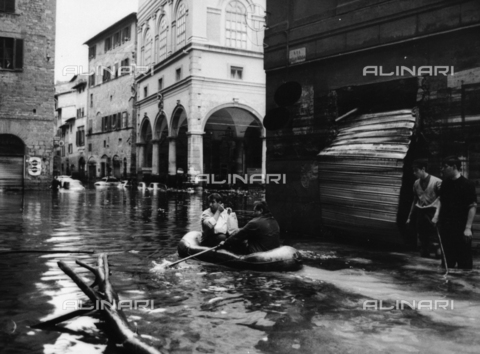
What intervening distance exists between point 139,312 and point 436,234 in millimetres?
5319

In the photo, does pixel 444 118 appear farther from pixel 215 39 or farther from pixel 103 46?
pixel 103 46

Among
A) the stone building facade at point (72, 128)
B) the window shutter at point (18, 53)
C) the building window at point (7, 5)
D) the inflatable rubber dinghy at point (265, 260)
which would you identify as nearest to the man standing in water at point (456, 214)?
the inflatable rubber dinghy at point (265, 260)

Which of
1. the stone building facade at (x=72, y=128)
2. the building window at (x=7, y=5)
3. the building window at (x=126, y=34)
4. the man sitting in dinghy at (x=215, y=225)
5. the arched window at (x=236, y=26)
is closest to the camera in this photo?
the man sitting in dinghy at (x=215, y=225)

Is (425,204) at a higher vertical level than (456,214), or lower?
higher

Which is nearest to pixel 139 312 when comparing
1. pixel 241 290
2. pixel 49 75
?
pixel 241 290

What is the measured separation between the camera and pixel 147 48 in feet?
133

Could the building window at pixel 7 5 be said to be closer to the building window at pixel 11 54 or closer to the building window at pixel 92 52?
the building window at pixel 11 54

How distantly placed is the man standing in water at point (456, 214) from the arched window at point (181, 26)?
26.4 meters

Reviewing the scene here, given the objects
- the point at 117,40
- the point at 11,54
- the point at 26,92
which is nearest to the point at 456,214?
the point at 26,92

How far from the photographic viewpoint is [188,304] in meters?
6.00

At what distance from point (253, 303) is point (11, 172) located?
2669 cm

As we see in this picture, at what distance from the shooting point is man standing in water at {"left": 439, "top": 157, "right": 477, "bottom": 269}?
7801 mm

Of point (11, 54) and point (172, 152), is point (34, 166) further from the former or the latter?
point (172, 152)

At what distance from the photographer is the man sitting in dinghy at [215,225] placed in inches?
351
